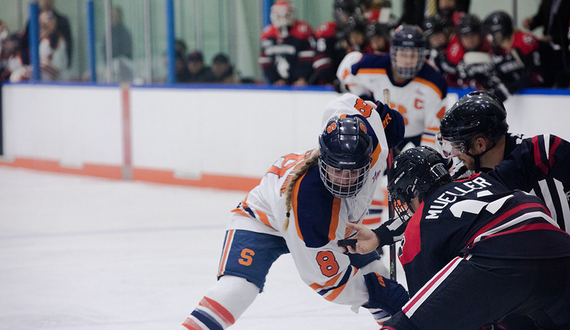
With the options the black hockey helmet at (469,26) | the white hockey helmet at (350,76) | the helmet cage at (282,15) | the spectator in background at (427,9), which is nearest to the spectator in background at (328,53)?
the helmet cage at (282,15)

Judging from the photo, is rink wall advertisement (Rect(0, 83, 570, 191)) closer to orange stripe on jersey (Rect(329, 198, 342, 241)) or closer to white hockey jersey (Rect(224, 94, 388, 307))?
white hockey jersey (Rect(224, 94, 388, 307))

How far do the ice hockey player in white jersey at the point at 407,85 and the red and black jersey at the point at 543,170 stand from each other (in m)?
1.58

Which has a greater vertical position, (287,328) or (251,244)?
(251,244)

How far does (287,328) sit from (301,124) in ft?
11.5

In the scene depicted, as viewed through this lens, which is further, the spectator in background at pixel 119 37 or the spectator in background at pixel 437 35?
the spectator in background at pixel 119 37

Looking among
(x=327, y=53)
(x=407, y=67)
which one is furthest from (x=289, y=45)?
(x=407, y=67)

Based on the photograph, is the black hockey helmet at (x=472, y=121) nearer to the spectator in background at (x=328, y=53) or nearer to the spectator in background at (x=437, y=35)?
the spectator in background at (x=437, y=35)

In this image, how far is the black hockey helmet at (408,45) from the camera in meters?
3.79

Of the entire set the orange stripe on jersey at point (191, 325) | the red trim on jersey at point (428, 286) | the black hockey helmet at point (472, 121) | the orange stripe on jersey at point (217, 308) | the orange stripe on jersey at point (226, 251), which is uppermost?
the black hockey helmet at point (472, 121)

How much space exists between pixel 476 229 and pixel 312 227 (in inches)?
20.6

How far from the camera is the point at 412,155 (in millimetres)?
1919

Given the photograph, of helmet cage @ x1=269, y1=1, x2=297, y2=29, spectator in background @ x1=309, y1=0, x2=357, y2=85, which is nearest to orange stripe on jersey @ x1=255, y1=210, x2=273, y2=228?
spectator in background @ x1=309, y1=0, x2=357, y2=85

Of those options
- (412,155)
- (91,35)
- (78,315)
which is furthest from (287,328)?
(91,35)

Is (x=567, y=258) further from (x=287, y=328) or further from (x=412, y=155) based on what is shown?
(x=287, y=328)
